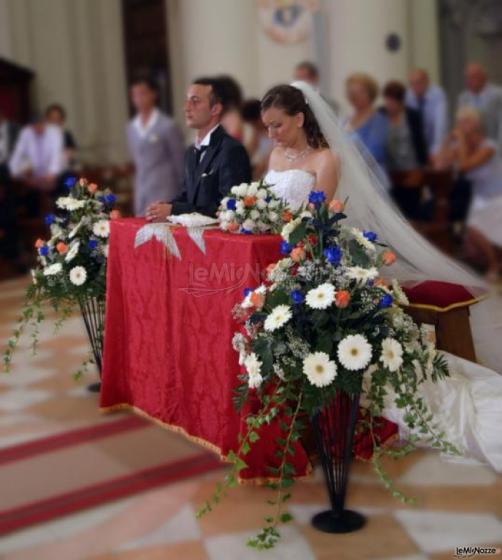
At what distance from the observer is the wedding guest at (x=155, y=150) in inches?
283

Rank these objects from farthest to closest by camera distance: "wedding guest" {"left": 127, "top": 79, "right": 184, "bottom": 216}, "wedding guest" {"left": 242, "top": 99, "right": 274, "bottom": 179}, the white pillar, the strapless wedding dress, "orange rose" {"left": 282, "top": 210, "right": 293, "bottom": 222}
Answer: the white pillar → "wedding guest" {"left": 242, "top": 99, "right": 274, "bottom": 179} → "wedding guest" {"left": 127, "top": 79, "right": 184, "bottom": 216} → the strapless wedding dress → "orange rose" {"left": 282, "top": 210, "right": 293, "bottom": 222}

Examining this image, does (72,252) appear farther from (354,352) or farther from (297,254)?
(354,352)

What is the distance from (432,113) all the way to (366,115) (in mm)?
1632

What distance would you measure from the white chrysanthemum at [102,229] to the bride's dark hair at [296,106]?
3.66ft

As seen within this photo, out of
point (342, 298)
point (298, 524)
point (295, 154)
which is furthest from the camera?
point (295, 154)

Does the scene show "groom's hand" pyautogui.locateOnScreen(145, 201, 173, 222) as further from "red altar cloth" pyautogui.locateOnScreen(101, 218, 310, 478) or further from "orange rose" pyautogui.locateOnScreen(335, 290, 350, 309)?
"orange rose" pyautogui.locateOnScreen(335, 290, 350, 309)

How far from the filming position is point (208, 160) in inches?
184

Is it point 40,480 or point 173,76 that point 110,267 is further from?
point 173,76

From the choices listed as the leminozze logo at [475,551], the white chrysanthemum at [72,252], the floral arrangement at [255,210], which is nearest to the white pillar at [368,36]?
the white chrysanthemum at [72,252]

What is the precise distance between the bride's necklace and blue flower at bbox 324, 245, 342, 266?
1.32m

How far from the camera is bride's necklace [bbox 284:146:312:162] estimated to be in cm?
447

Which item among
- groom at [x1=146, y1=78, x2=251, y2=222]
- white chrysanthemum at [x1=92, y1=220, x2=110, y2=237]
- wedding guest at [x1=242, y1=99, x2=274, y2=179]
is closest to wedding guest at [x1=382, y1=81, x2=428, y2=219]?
wedding guest at [x1=242, y1=99, x2=274, y2=179]

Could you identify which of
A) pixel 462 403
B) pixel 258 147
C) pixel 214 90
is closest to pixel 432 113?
pixel 258 147

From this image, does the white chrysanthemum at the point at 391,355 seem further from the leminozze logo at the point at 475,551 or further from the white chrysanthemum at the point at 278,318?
the leminozze logo at the point at 475,551
